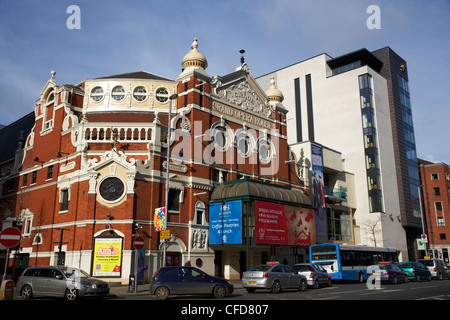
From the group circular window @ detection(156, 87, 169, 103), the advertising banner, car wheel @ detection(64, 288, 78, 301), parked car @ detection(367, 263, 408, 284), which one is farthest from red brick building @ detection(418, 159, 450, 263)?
car wheel @ detection(64, 288, 78, 301)

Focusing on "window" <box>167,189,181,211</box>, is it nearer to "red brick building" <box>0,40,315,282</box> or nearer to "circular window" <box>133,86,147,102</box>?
"red brick building" <box>0,40,315,282</box>

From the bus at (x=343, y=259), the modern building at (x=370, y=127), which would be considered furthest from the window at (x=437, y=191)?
the bus at (x=343, y=259)

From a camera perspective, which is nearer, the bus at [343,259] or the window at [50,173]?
the bus at [343,259]

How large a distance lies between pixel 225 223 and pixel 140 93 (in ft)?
49.8

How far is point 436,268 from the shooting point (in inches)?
1412

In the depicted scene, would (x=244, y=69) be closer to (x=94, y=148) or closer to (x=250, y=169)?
(x=250, y=169)

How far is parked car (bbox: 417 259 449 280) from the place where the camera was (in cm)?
3572

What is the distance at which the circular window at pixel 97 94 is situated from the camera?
36625mm

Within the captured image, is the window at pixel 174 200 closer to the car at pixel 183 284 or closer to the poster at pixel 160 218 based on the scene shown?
the poster at pixel 160 218

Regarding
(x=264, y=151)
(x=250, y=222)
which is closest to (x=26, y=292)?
(x=250, y=222)

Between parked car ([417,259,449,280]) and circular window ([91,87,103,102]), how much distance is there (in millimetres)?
34244

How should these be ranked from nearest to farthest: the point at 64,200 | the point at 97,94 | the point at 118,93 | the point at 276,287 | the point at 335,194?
the point at 276,287, the point at 64,200, the point at 97,94, the point at 118,93, the point at 335,194

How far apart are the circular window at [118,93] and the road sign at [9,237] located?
24823 mm

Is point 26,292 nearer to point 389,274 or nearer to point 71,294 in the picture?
point 71,294
